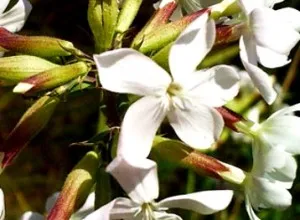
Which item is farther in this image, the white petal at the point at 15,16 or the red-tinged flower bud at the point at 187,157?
the white petal at the point at 15,16

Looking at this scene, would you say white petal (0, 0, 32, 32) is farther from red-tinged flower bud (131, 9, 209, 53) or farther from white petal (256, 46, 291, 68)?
white petal (256, 46, 291, 68)

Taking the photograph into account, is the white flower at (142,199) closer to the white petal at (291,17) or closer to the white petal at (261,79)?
the white petal at (261,79)

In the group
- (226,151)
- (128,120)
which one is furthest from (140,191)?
(226,151)

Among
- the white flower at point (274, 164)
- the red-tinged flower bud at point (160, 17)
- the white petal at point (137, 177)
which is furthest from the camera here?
the red-tinged flower bud at point (160, 17)

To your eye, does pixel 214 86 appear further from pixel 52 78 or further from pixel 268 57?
pixel 52 78

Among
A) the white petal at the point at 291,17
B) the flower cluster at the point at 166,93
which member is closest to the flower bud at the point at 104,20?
the flower cluster at the point at 166,93

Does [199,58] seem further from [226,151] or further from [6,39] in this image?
[226,151]

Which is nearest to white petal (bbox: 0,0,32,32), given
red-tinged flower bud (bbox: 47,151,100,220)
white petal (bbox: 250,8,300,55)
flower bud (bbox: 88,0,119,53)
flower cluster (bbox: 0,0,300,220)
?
flower cluster (bbox: 0,0,300,220)
